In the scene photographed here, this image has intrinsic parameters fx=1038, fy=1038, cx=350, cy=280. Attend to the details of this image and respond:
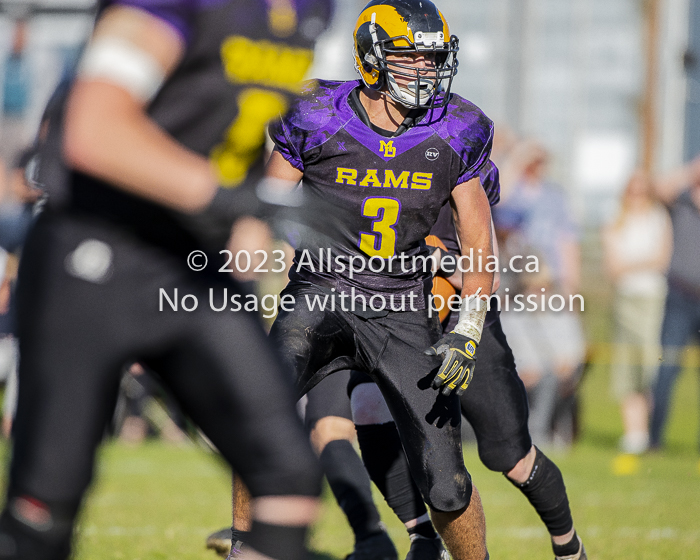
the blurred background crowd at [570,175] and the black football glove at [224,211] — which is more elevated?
the black football glove at [224,211]

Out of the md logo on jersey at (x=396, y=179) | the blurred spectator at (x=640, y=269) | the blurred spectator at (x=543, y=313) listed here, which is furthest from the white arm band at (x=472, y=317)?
the blurred spectator at (x=640, y=269)

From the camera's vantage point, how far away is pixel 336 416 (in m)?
4.57

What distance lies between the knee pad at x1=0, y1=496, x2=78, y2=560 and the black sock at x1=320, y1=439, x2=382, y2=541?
87.8 inches

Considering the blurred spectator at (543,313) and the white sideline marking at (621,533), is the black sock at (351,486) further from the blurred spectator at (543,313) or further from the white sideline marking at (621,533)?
the blurred spectator at (543,313)

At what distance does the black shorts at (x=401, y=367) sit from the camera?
11.8 feet

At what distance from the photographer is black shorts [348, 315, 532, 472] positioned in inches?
157

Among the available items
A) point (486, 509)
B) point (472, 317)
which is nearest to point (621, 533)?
point (486, 509)

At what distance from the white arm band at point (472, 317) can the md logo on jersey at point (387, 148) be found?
60 cm

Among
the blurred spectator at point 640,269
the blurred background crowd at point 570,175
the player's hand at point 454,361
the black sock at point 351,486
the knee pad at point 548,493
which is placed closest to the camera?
the player's hand at point 454,361

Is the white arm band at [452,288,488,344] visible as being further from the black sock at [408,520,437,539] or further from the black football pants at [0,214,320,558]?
the black football pants at [0,214,320,558]

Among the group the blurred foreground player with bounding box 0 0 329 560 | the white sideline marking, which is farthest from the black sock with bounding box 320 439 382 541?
the blurred foreground player with bounding box 0 0 329 560

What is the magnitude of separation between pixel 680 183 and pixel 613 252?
1.24 m

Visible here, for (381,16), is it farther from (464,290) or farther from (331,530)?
(331,530)

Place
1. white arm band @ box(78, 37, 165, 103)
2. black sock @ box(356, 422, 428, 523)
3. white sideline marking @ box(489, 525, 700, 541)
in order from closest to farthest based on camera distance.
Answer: white arm band @ box(78, 37, 165, 103), black sock @ box(356, 422, 428, 523), white sideline marking @ box(489, 525, 700, 541)
